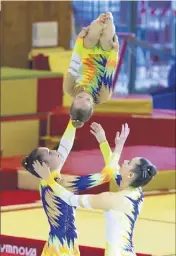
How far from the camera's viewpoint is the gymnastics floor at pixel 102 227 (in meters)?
3.76

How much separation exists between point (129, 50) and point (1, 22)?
2000mm

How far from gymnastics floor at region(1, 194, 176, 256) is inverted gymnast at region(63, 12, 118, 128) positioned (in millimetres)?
1331

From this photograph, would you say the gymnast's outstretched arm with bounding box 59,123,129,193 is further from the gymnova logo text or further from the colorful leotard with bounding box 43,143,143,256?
the gymnova logo text

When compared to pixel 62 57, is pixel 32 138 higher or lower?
lower

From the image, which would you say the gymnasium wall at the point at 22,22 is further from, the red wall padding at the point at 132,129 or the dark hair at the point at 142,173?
the dark hair at the point at 142,173

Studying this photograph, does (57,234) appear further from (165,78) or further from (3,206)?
(165,78)

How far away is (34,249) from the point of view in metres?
3.48

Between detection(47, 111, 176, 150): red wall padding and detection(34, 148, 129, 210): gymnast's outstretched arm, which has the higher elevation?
detection(34, 148, 129, 210): gymnast's outstretched arm

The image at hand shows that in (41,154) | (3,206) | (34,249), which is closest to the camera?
(41,154)

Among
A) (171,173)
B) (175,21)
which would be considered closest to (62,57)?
(171,173)

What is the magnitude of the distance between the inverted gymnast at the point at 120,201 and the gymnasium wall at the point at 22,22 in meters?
3.85

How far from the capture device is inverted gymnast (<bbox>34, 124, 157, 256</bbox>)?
7.32 feet

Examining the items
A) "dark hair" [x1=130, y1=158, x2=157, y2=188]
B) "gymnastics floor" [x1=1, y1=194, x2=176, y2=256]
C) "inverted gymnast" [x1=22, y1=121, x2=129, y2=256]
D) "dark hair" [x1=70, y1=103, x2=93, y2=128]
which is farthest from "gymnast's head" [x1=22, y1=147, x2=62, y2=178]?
"gymnastics floor" [x1=1, y1=194, x2=176, y2=256]

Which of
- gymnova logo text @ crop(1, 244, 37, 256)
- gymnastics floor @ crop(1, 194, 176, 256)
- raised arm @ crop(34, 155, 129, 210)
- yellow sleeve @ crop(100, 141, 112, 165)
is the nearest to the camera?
raised arm @ crop(34, 155, 129, 210)
